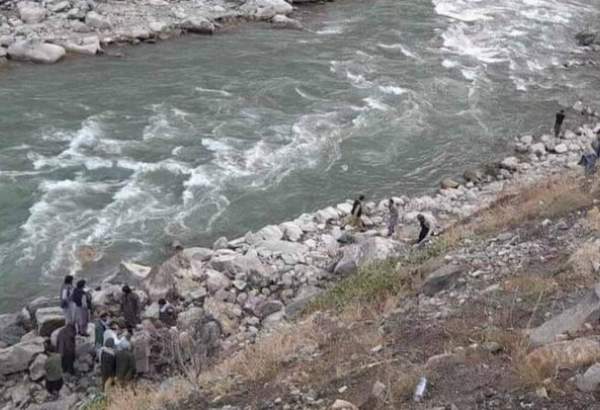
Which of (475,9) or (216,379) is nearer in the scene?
(216,379)

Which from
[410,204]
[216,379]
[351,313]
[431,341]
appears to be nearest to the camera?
[431,341]

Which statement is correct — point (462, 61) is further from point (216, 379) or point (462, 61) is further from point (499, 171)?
point (216, 379)

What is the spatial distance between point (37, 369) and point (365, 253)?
21.3 feet

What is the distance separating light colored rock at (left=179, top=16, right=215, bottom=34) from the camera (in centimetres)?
3212

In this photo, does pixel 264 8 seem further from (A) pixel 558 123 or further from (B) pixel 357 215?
(B) pixel 357 215

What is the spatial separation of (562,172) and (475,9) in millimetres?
19354

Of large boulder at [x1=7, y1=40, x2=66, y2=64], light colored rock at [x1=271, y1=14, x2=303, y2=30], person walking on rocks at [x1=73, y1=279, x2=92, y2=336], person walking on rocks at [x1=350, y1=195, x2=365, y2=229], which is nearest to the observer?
person walking on rocks at [x1=73, y1=279, x2=92, y2=336]

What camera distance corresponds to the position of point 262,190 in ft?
67.6

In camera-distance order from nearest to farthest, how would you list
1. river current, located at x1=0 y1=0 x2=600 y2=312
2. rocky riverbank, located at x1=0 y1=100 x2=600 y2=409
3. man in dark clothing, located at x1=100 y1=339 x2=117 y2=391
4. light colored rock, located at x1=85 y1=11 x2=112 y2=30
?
1. man in dark clothing, located at x1=100 y1=339 x2=117 y2=391
2. rocky riverbank, located at x1=0 y1=100 x2=600 y2=409
3. river current, located at x1=0 y1=0 x2=600 y2=312
4. light colored rock, located at x1=85 y1=11 x2=112 y2=30

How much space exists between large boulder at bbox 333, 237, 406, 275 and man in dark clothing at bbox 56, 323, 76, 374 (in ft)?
17.1

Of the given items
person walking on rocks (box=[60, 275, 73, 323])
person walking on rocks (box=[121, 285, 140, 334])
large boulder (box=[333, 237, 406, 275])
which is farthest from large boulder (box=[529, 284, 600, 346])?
person walking on rocks (box=[60, 275, 73, 323])

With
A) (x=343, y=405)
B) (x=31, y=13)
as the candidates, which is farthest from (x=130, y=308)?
(x=31, y=13)

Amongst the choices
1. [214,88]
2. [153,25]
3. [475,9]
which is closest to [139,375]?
[214,88]

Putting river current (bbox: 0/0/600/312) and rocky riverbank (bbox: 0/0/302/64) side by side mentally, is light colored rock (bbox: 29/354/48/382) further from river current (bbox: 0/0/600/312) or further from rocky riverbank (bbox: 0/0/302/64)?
rocky riverbank (bbox: 0/0/302/64)
